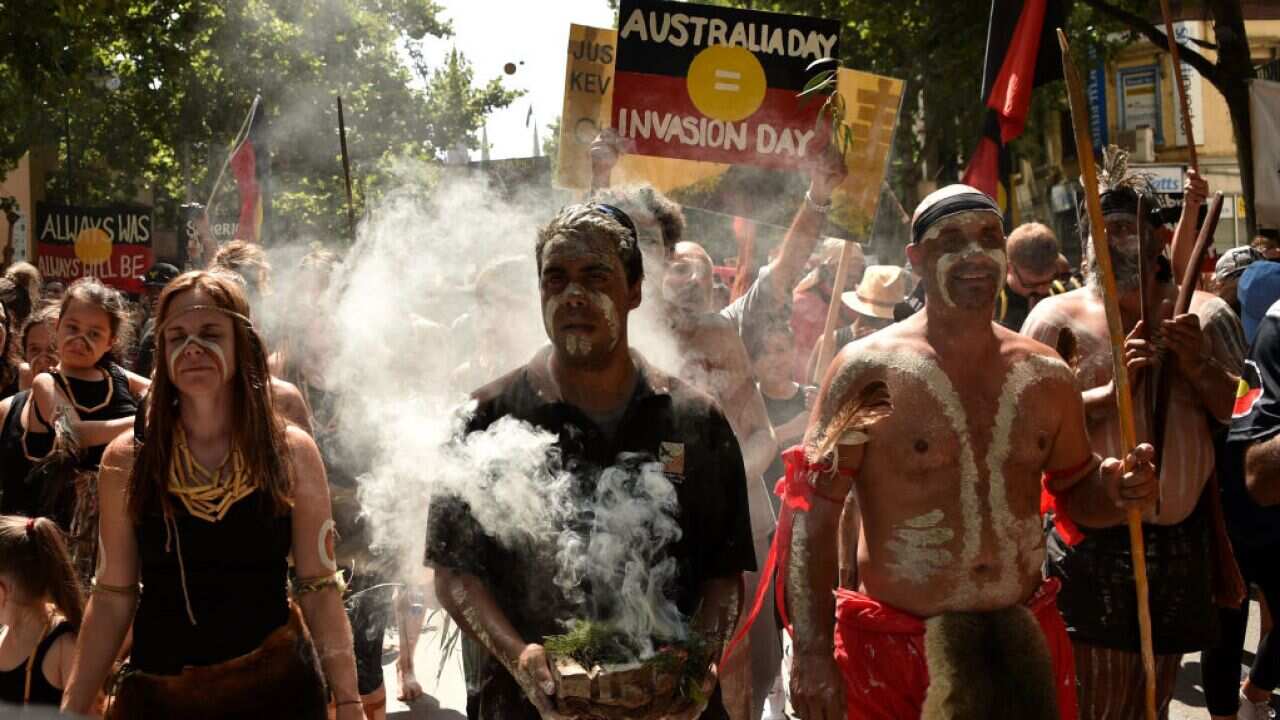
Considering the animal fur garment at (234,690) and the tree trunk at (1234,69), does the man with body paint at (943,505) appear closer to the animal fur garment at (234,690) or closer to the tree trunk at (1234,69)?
the animal fur garment at (234,690)

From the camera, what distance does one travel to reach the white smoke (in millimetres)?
3182

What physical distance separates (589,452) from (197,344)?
1.21 metres

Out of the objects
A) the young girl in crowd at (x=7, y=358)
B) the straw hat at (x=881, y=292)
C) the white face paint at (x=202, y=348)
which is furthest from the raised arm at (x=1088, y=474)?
the young girl in crowd at (x=7, y=358)

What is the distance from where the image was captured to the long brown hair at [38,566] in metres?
4.63

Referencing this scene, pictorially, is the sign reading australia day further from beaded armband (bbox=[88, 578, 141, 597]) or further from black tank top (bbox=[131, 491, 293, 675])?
beaded armband (bbox=[88, 578, 141, 597])

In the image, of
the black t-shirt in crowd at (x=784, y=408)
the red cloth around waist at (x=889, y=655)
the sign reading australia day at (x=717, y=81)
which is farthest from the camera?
the black t-shirt in crowd at (x=784, y=408)

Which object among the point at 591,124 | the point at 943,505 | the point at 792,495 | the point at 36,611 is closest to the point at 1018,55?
the point at 591,124

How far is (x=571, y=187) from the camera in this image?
675 centimetres

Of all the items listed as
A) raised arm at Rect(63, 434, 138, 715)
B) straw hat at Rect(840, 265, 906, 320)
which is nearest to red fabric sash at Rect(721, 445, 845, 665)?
raised arm at Rect(63, 434, 138, 715)

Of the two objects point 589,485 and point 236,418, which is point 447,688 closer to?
point 236,418

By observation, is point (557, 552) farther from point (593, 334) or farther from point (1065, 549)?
point (1065, 549)

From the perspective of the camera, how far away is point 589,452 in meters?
3.30

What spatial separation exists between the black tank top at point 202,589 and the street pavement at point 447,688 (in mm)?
2665

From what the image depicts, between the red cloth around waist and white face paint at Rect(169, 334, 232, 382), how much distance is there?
71.6 inches
